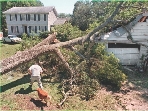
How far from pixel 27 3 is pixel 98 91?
4355 centimetres

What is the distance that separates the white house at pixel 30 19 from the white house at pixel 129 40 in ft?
84.9

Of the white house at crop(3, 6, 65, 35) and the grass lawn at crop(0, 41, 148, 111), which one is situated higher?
the white house at crop(3, 6, 65, 35)

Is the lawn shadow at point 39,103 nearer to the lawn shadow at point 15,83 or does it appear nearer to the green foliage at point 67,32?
the lawn shadow at point 15,83

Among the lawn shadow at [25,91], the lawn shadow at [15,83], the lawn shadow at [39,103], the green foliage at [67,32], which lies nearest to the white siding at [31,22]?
the green foliage at [67,32]

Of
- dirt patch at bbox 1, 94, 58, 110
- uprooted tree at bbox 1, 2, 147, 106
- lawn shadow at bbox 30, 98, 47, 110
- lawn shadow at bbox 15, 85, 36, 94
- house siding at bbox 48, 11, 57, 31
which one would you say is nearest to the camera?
dirt patch at bbox 1, 94, 58, 110

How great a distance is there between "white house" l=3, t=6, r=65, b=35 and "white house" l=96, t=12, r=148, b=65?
25864mm

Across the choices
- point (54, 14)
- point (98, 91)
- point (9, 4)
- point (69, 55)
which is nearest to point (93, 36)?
point (69, 55)

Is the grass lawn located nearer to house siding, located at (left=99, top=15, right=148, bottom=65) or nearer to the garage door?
the garage door

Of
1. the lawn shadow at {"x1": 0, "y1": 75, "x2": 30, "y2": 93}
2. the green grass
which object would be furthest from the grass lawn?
the green grass

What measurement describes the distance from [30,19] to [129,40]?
29.0m

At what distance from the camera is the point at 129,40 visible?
14688mm

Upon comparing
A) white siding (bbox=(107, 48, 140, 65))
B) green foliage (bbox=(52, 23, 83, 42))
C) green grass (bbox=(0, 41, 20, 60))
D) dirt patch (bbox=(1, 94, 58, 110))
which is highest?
green foliage (bbox=(52, 23, 83, 42))

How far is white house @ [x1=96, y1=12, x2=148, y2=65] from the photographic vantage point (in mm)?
14742

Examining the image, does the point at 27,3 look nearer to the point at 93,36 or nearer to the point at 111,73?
the point at 93,36
